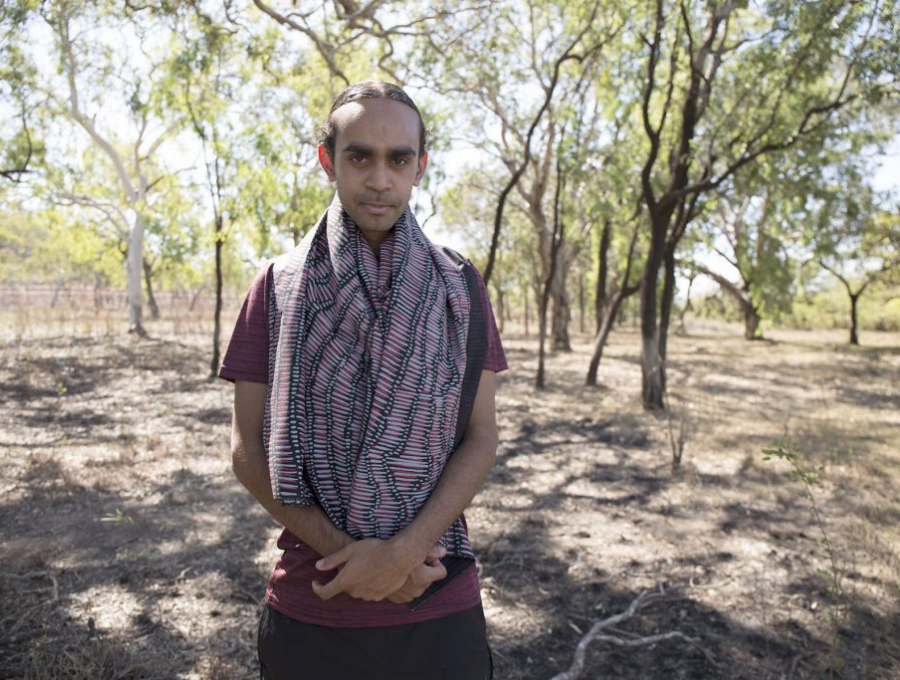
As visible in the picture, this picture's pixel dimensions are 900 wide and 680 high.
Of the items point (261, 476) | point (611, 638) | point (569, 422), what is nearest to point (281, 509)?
point (261, 476)

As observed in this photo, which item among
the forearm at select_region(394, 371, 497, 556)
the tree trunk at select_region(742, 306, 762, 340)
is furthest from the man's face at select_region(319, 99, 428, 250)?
the tree trunk at select_region(742, 306, 762, 340)

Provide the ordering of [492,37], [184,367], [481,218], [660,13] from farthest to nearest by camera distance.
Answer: [481,218] < [184,367] < [492,37] < [660,13]

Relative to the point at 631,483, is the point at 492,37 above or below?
above

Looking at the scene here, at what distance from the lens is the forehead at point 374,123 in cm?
140

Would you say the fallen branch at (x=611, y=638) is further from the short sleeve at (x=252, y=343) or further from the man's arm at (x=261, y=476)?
the short sleeve at (x=252, y=343)

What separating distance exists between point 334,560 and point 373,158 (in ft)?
2.62

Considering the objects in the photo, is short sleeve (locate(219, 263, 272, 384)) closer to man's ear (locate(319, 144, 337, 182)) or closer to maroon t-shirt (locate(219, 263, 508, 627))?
maroon t-shirt (locate(219, 263, 508, 627))

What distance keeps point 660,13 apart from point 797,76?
1.82 m

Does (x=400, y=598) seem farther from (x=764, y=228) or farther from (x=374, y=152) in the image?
(x=764, y=228)

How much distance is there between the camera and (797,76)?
8102 millimetres

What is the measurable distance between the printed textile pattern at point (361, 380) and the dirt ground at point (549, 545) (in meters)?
2.03

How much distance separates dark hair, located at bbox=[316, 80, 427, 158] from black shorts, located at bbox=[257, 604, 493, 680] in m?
0.99

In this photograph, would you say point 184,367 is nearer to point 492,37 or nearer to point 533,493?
point 492,37

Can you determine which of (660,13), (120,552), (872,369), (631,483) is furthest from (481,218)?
(120,552)
